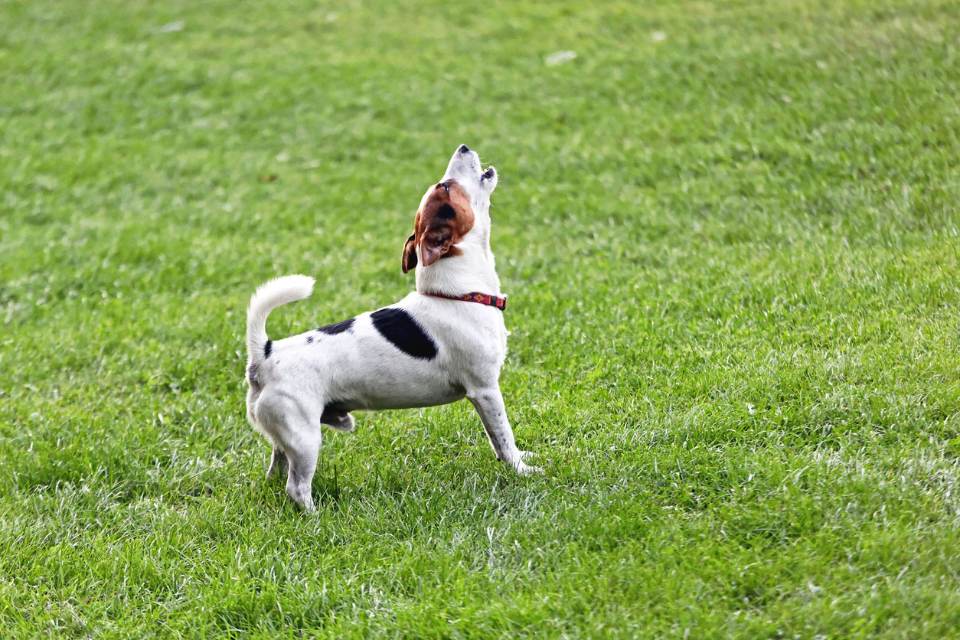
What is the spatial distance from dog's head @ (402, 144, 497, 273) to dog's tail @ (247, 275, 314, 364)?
0.53 m

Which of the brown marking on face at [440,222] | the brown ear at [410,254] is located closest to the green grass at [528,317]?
the brown ear at [410,254]

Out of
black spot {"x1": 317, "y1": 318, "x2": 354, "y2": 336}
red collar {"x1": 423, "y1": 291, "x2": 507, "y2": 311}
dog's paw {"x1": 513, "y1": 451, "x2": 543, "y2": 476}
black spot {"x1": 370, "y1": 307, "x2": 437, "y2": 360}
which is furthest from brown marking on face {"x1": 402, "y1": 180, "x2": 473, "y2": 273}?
dog's paw {"x1": 513, "y1": 451, "x2": 543, "y2": 476}

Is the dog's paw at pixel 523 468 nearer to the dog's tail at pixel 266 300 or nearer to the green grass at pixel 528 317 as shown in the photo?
the green grass at pixel 528 317

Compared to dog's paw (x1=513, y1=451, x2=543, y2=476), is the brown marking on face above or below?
above

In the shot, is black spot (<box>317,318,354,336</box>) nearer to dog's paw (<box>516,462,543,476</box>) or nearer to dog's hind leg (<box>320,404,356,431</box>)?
dog's hind leg (<box>320,404,356,431</box>)

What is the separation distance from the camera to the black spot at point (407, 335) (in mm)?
4496

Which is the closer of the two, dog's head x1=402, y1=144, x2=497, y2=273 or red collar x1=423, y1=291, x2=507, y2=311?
dog's head x1=402, y1=144, x2=497, y2=273

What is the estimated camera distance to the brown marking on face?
4.39 m

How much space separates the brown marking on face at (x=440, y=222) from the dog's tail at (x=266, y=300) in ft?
1.74

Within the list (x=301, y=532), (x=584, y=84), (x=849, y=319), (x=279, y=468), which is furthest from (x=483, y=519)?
(x=584, y=84)

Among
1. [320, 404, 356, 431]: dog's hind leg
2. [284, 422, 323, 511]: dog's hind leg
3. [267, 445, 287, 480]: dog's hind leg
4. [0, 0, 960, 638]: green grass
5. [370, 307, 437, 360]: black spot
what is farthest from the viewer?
[267, 445, 287, 480]: dog's hind leg

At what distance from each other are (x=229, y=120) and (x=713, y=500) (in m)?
8.43

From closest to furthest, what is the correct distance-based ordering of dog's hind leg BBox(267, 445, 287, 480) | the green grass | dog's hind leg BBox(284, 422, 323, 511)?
the green grass < dog's hind leg BBox(284, 422, 323, 511) < dog's hind leg BBox(267, 445, 287, 480)

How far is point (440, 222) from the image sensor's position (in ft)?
14.5
